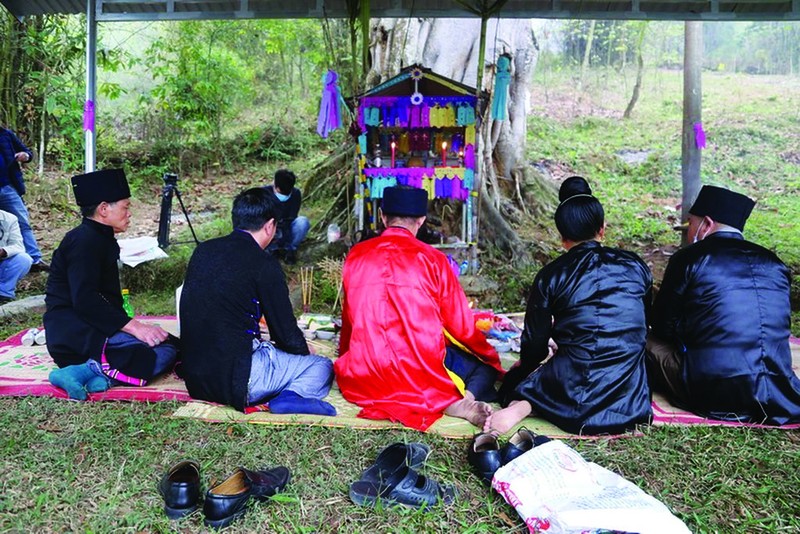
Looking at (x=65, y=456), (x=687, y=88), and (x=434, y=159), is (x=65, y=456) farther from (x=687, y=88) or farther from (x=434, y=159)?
(x=687, y=88)

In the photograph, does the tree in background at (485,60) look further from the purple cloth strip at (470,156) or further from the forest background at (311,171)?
the purple cloth strip at (470,156)

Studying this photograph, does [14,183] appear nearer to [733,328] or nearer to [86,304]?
[86,304]

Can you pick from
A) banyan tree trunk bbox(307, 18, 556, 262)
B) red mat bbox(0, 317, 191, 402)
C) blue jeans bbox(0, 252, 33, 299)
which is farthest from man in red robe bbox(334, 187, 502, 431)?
banyan tree trunk bbox(307, 18, 556, 262)

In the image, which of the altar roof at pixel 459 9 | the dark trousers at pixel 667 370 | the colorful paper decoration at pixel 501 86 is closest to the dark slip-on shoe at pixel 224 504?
the dark trousers at pixel 667 370

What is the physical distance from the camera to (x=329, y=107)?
6727mm

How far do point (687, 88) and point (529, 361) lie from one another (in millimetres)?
5715

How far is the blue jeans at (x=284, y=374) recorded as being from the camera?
3531 mm

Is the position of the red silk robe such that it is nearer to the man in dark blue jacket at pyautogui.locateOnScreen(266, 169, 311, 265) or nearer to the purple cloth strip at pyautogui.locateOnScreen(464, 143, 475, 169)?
the purple cloth strip at pyautogui.locateOnScreen(464, 143, 475, 169)

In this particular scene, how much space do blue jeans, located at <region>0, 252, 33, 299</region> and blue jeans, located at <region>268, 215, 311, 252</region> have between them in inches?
102

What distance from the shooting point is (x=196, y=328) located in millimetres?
3467

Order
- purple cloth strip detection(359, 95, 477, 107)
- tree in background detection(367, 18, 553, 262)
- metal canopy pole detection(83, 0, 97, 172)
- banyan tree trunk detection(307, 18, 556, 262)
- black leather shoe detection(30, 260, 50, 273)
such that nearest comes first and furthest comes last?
metal canopy pole detection(83, 0, 97, 172) < purple cloth strip detection(359, 95, 477, 107) < black leather shoe detection(30, 260, 50, 273) < banyan tree trunk detection(307, 18, 556, 262) < tree in background detection(367, 18, 553, 262)

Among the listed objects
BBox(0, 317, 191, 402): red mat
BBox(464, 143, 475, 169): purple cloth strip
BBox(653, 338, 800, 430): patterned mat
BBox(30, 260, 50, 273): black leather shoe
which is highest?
BBox(464, 143, 475, 169): purple cloth strip

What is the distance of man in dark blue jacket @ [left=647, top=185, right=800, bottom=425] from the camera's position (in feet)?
11.2

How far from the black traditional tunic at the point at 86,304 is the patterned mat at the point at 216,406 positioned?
195 millimetres
